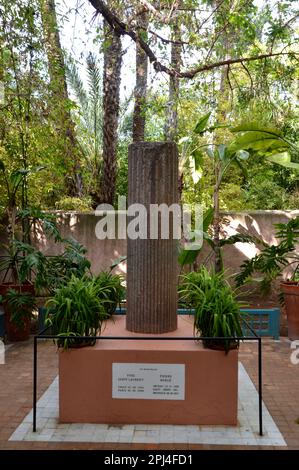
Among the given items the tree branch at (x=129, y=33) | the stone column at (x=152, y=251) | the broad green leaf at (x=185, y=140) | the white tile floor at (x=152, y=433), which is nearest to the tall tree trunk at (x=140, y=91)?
the tree branch at (x=129, y=33)

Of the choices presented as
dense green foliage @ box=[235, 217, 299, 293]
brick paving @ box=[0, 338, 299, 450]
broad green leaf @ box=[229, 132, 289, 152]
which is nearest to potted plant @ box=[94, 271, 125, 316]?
brick paving @ box=[0, 338, 299, 450]

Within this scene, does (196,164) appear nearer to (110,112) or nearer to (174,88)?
(174,88)

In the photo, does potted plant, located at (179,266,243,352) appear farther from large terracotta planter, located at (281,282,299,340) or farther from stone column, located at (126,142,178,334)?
large terracotta planter, located at (281,282,299,340)

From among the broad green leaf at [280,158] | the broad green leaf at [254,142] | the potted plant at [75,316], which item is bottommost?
the potted plant at [75,316]

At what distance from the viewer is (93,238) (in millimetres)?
9055

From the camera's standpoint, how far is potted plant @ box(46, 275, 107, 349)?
3984mm

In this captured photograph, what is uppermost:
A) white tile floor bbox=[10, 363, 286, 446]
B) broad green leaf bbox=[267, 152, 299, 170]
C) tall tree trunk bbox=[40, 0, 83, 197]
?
tall tree trunk bbox=[40, 0, 83, 197]

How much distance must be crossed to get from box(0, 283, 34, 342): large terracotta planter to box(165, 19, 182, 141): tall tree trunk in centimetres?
440

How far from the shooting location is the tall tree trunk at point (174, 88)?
27.0 feet

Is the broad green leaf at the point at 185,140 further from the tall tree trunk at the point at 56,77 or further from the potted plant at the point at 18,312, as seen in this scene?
the potted plant at the point at 18,312

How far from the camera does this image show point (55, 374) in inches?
213

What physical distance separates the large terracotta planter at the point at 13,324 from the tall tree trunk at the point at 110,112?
148 inches

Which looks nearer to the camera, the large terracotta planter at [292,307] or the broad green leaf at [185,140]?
the large terracotta planter at [292,307]

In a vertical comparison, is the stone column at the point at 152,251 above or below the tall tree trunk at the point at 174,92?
below
